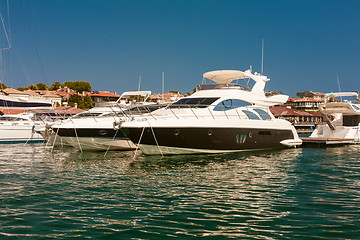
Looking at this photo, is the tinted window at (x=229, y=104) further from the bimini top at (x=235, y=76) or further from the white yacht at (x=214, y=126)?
the bimini top at (x=235, y=76)

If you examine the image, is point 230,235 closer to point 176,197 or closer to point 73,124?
point 176,197

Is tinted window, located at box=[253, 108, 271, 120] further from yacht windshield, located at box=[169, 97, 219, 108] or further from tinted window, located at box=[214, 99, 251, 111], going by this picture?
yacht windshield, located at box=[169, 97, 219, 108]

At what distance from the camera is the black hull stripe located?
539 inches

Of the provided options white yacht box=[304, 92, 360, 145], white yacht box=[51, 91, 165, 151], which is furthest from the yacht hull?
white yacht box=[304, 92, 360, 145]

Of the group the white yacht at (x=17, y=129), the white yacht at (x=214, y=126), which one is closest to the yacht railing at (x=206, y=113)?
the white yacht at (x=214, y=126)

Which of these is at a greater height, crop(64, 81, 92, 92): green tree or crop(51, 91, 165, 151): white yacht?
crop(64, 81, 92, 92): green tree

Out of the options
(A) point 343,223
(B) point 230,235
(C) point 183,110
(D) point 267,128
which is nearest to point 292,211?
(A) point 343,223

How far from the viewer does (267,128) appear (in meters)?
16.8

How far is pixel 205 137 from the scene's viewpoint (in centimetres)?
1428

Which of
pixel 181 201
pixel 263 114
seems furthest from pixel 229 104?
pixel 181 201

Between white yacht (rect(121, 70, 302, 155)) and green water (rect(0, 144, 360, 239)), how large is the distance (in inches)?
70.9

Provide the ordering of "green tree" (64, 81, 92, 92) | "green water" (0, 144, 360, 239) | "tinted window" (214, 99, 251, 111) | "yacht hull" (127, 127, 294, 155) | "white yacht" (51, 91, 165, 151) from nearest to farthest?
"green water" (0, 144, 360, 239), "yacht hull" (127, 127, 294, 155), "tinted window" (214, 99, 251, 111), "white yacht" (51, 91, 165, 151), "green tree" (64, 81, 92, 92)

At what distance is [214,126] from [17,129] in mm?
19211

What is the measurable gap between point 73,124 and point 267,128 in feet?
33.0
